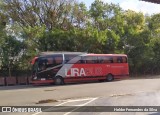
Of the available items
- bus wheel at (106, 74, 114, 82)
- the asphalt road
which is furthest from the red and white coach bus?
the asphalt road

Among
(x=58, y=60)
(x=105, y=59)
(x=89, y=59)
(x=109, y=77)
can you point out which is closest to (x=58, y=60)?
(x=58, y=60)

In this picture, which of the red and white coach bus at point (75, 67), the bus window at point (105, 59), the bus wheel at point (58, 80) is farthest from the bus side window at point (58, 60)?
the bus window at point (105, 59)

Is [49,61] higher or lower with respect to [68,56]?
lower

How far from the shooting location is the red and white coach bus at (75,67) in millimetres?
30234

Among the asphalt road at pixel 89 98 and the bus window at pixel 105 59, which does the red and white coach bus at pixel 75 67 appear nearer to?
the bus window at pixel 105 59

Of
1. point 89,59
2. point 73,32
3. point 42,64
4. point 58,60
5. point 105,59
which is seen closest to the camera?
point 42,64

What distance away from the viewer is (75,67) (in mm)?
31750

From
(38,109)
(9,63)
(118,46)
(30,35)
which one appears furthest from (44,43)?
(38,109)

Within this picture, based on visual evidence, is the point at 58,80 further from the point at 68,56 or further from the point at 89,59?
the point at 89,59

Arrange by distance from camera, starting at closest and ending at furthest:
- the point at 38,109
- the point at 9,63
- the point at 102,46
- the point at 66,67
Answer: the point at 38,109, the point at 66,67, the point at 9,63, the point at 102,46

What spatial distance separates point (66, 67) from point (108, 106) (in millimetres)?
17930

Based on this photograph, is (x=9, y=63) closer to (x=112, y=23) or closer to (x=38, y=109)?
(x=112, y=23)

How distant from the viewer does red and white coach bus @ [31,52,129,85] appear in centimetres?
3023

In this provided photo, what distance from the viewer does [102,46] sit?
1622 inches
